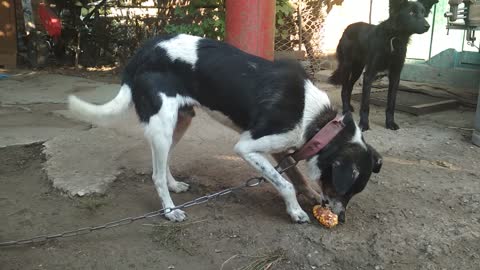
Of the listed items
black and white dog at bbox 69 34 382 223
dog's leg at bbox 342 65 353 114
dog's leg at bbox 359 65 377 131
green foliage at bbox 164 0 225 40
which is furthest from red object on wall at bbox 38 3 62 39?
black and white dog at bbox 69 34 382 223

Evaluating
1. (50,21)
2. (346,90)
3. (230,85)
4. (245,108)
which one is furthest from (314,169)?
(50,21)

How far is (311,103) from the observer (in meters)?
3.01

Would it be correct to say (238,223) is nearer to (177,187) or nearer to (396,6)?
(177,187)

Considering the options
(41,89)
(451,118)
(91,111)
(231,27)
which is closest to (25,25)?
(41,89)

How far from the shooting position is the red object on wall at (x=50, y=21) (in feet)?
28.7

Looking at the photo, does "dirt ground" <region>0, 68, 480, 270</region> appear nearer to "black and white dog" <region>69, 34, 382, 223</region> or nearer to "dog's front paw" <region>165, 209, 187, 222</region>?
"dog's front paw" <region>165, 209, 187, 222</region>

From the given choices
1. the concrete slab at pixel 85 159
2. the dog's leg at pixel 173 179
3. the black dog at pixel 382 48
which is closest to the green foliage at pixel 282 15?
the black dog at pixel 382 48

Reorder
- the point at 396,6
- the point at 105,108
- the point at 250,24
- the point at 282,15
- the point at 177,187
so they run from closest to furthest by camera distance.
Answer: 1. the point at 105,108
2. the point at 177,187
3. the point at 250,24
4. the point at 396,6
5. the point at 282,15

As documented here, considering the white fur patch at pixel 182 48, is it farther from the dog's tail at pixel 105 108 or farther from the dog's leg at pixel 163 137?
the dog's tail at pixel 105 108

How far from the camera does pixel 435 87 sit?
23.5 ft

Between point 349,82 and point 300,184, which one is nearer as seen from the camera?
point 300,184

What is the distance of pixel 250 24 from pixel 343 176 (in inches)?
91.0

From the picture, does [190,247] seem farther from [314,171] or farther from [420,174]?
[420,174]

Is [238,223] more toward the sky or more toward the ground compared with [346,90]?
more toward the ground
